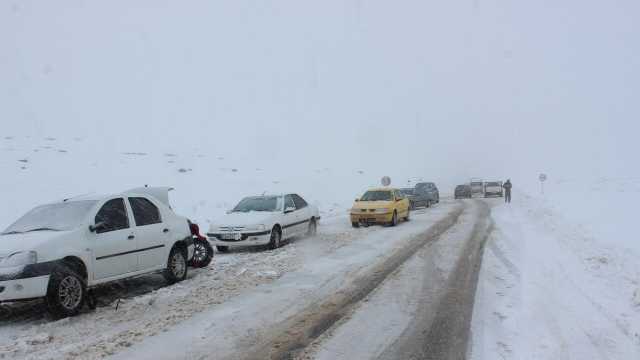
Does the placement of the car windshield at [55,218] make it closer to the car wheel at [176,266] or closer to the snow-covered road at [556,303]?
the car wheel at [176,266]

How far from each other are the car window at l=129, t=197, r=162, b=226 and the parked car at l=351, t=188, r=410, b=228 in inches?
399

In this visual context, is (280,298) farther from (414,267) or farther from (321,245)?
(321,245)

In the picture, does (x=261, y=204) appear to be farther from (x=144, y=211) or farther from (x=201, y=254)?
(x=144, y=211)

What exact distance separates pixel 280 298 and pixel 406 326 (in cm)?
225

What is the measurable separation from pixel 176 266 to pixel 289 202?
5924 millimetres


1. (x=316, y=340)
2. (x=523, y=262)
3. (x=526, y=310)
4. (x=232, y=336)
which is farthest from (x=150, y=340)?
(x=523, y=262)

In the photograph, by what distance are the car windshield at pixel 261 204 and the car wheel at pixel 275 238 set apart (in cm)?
76

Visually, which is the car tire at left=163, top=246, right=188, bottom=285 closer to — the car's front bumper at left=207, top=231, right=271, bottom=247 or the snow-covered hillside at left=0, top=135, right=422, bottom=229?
the car's front bumper at left=207, top=231, right=271, bottom=247

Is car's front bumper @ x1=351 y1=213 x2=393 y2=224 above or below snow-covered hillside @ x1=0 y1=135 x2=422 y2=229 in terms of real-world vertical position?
below

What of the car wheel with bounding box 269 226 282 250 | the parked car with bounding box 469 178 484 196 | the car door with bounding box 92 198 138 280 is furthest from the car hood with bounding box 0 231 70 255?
the parked car with bounding box 469 178 484 196

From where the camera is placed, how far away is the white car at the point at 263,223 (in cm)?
1276

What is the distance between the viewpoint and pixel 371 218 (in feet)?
59.2

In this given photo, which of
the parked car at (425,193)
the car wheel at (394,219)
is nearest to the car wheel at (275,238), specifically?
the car wheel at (394,219)

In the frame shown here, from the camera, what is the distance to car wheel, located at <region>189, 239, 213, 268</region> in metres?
10.7
